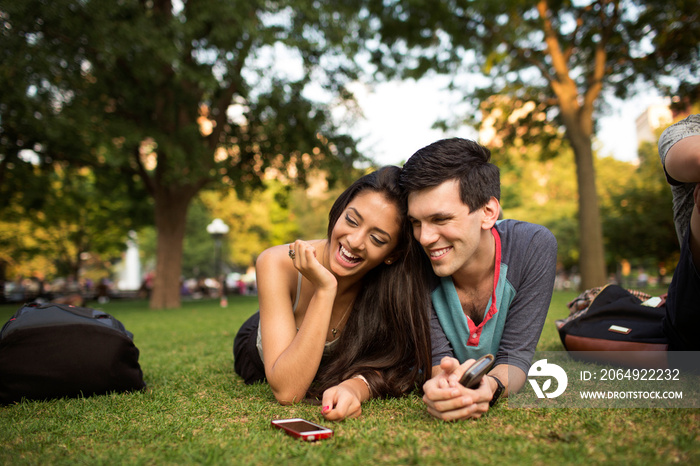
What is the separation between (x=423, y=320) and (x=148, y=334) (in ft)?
23.9

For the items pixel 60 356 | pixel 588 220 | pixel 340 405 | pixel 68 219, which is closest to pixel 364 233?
pixel 340 405

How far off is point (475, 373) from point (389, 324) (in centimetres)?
98

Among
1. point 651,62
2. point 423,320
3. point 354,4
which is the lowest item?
point 423,320

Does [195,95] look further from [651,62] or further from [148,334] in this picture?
[651,62]

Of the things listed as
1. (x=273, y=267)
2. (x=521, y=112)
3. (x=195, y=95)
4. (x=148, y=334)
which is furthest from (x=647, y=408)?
(x=195, y=95)

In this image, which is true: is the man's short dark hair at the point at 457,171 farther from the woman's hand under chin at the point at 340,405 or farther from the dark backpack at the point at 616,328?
the dark backpack at the point at 616,328

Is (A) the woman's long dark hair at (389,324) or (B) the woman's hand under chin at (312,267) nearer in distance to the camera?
(B) the woman's hand under chin at (312,267)

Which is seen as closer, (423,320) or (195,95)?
(423,320)

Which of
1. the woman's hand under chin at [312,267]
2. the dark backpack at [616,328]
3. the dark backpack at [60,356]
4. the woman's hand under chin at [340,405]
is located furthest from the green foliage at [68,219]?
the woman's hand under chin at [340,405]

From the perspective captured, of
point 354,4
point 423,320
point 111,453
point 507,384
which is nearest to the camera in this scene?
point 111,453

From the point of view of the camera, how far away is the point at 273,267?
336 centimetres

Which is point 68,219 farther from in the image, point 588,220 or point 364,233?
point 364,233

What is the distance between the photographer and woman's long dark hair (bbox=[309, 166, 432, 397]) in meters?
3.25

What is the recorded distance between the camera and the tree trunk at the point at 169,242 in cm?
1753
